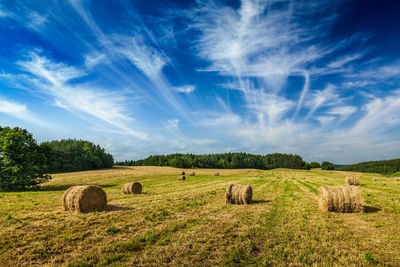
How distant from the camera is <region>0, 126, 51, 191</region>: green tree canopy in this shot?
2927 centimetres

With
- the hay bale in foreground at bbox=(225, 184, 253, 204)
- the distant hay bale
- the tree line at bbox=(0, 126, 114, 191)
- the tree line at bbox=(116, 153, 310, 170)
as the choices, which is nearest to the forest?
the tree line at bbox=(116, 153, 310, 170)

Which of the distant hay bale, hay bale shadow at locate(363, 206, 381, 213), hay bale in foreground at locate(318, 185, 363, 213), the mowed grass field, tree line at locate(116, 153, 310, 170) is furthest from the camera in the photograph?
tree line at locate(116, 153, 310, 170)

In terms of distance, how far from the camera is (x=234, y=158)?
146125 mm

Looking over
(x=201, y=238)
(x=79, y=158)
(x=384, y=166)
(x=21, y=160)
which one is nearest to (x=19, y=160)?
(x=21, y=160)

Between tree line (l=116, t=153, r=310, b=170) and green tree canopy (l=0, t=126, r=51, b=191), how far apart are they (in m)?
91.9

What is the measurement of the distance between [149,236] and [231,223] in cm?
449

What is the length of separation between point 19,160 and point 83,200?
26.0 metres

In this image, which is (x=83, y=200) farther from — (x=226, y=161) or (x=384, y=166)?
(x=384, y=166)

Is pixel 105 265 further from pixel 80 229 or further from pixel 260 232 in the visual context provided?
pixel 260 232

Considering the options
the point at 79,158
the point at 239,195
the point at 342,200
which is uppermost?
the point at 79,158

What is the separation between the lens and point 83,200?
13.9 meters

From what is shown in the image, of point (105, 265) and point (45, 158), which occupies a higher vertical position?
point (45, 158)

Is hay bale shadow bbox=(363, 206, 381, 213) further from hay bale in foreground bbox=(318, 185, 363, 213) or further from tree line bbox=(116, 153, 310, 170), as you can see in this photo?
tree line bbox=(116, 153, 310, 170)

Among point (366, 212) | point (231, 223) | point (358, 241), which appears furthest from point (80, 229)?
point (366, 212)
